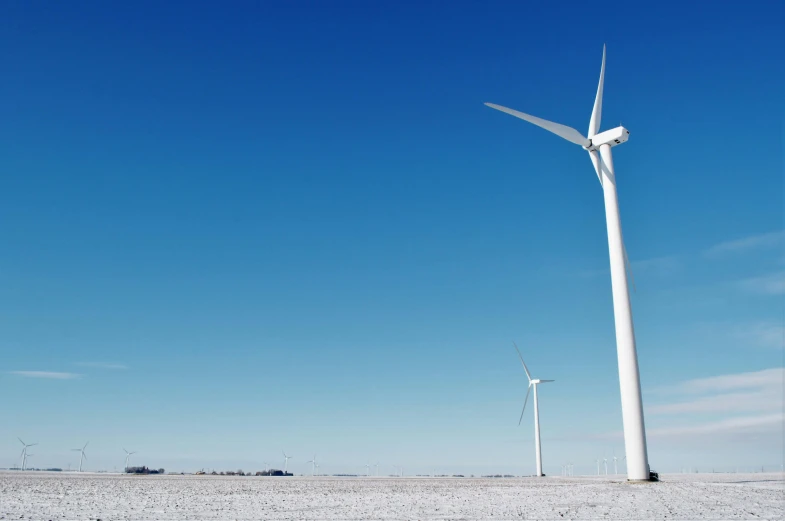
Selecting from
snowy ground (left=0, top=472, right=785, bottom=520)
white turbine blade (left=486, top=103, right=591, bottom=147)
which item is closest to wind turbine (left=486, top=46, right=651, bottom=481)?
white turbine blade (left=486, top=103, right=591, bottom=147)

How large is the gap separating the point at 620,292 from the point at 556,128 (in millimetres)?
18357

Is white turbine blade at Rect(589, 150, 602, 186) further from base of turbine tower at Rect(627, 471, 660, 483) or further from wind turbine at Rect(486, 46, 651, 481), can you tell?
base of turbine tower at Rect(627, 471, 660, 483)

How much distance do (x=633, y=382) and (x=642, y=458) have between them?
537 cm

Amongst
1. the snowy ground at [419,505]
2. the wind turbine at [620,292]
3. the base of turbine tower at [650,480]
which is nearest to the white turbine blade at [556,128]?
the wind turbine at [620,292]

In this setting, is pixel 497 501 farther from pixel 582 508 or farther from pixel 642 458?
pixel 642 458

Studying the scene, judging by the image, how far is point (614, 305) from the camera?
45844 mm

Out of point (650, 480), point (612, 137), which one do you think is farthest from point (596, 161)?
point (650, 480)

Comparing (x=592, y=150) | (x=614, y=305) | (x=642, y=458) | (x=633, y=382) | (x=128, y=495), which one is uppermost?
(x=592, y=150)

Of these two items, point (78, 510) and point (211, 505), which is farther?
point (211, 505)

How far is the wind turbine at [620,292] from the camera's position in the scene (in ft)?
140

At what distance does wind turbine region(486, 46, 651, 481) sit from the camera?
4272cm

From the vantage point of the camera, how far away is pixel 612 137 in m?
52.9

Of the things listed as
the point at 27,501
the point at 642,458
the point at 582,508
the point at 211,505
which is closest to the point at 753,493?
the point at 642,458

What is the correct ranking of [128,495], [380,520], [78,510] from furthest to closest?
[128,495], [78,510], [380,520]
